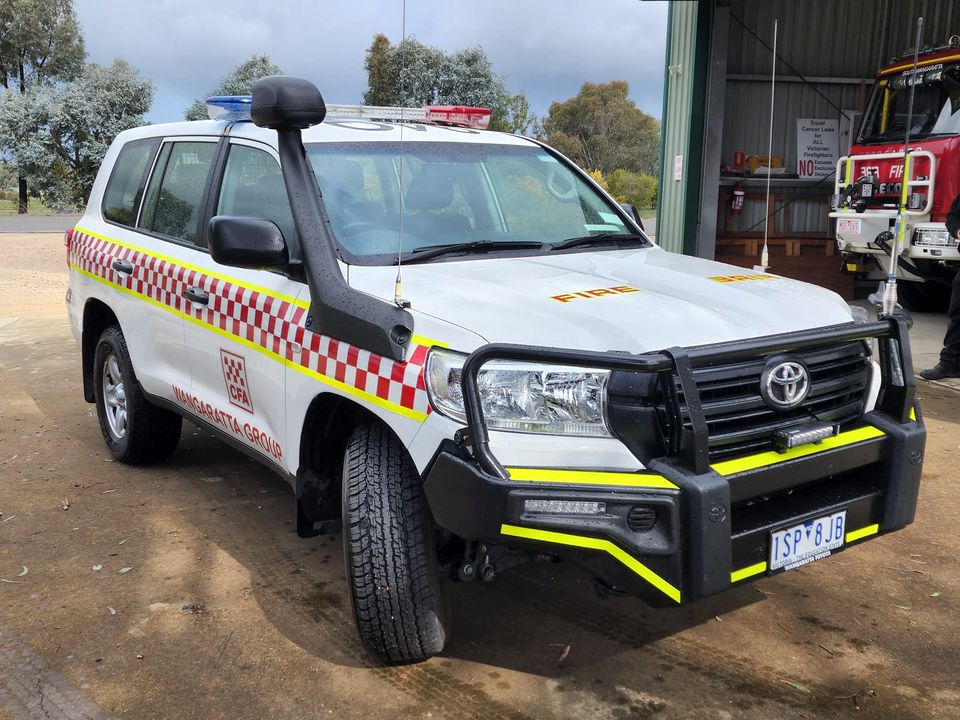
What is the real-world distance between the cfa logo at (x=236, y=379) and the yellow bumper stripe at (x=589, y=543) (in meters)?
1.62

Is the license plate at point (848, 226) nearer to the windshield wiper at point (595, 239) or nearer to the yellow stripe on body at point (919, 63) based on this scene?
the yellow stripe on body at point (919, 63)

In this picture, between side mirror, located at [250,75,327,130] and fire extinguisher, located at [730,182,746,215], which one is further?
fire extinguisher, located at [730,182,746,215]

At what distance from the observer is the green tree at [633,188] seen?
109 feet

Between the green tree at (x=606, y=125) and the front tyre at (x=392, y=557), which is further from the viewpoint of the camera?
the green tree at (x=606, y=125)

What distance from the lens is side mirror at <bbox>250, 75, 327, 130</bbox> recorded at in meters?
3.30

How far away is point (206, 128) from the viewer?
454 centimetres

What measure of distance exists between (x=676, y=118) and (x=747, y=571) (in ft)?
33.5

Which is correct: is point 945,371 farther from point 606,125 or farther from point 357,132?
point 606,125

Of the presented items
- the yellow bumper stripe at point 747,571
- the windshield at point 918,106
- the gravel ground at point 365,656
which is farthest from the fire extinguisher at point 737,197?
the yellow bumper stripe at point 747,571

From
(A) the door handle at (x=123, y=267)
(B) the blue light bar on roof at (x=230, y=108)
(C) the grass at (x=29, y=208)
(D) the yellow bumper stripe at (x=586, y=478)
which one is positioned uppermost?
(B) the blue light bar on roof at (x=230, y=108)

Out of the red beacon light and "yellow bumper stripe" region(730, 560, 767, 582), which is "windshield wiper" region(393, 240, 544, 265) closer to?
the red beacon light

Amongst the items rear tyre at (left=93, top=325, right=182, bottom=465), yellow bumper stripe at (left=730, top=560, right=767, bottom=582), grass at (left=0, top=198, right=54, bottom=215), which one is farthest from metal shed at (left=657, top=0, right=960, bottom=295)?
grass at (left=0, top=198, right=54, bottom=215)

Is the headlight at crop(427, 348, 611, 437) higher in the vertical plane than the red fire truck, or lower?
lower

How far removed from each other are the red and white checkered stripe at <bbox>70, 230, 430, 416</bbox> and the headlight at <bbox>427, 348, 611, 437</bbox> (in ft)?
0.67
